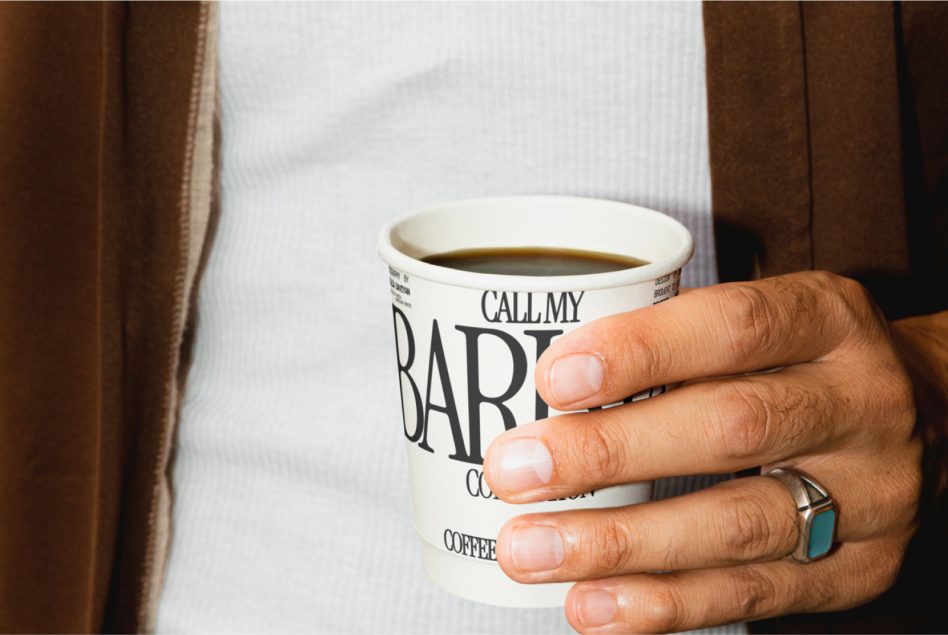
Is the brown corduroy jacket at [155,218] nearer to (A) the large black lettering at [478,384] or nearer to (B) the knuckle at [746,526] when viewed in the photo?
(B) the knuckle at [746,526]

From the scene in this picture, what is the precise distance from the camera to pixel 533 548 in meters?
0.56

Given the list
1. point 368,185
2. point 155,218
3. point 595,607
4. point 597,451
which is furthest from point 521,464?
point 155,218

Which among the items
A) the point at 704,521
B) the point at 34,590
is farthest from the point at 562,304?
the point at 34,590

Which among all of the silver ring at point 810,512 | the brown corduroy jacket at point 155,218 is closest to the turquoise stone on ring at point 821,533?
the silver ring at point 810,512

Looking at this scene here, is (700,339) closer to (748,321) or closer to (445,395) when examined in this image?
(748,321)

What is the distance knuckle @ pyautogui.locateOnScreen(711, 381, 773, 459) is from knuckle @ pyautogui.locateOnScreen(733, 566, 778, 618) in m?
0.14

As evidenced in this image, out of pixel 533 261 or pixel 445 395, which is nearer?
pixel 445 395

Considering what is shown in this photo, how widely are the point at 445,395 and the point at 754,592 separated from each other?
31 cm

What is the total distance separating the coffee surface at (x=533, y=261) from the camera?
646 millimetres

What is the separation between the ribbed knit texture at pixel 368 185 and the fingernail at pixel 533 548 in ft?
0.90

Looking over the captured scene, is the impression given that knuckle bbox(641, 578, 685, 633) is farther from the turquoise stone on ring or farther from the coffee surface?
the coffee surface

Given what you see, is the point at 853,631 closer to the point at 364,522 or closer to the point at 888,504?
the point at 888,504

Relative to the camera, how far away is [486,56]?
82 cm

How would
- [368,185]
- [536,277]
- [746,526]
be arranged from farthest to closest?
1. [368,185]
2. [746,526]
3. [536,277]
